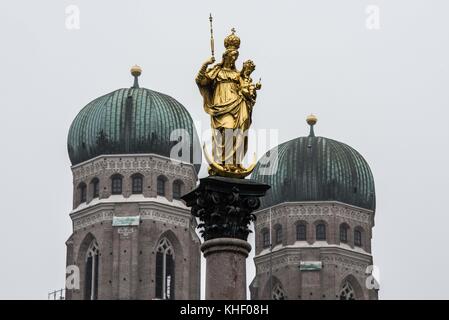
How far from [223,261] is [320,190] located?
68.9 m

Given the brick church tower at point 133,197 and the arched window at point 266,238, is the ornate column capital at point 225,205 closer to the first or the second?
the brick church tower at point 133,197

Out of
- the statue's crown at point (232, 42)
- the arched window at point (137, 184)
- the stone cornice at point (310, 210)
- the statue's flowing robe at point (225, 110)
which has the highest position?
the arched window at point (137, 184)

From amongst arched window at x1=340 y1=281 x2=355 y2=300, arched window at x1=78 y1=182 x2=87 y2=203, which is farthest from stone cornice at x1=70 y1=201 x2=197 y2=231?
arched window at x1=340 y1=281 x2=355 y2=300

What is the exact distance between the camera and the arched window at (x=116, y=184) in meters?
95.4

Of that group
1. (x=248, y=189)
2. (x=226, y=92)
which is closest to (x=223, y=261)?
(x=248, y=189)

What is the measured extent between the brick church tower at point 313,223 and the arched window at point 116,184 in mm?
8728

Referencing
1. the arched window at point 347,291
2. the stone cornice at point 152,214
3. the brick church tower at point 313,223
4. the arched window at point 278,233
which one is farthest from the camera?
the arched window at point 278,233

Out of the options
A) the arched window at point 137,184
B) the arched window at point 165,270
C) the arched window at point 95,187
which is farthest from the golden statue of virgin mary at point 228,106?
the arched window at point 95,187

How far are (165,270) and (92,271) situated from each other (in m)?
4.10

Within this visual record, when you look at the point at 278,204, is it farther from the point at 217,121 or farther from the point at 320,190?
the point at 217,121

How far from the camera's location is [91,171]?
96.3m

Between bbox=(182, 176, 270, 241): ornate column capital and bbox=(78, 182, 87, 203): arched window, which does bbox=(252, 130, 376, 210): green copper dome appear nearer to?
bbox=(78, 182, 87, 203): arched window

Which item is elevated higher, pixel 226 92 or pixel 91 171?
pixel 91 171

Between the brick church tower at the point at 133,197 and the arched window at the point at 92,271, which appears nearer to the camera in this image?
the brick church tower at the point at 133,197
